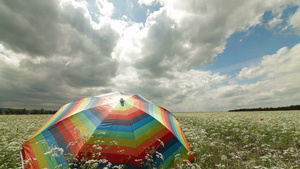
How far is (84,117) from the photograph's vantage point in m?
4.12

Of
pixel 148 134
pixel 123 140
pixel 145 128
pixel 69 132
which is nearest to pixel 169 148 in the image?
pixel 148 134

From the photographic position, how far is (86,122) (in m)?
4.02

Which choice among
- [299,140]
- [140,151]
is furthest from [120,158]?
[299,140]

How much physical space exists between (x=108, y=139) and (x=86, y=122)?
2.69ft

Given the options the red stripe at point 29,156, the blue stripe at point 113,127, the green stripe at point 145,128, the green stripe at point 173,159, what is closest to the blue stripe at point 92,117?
the blue stripe at point 113,127

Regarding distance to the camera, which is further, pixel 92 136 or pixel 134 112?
pixel 134 112

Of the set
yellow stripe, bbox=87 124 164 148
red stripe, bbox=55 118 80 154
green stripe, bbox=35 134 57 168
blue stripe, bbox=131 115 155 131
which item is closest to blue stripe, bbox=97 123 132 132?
blue stripe, bbox=131 115 155 131

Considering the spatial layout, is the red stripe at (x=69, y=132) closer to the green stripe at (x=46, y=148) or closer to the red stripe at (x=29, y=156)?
the green stripe at (x=46, y=148)

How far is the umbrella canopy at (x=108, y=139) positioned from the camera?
367cm

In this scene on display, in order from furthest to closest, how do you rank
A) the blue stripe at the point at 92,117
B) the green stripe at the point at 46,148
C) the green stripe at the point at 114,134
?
1. the blue stripe at the point at 92,117
2. the green stripe at the point at 114,134
3. the green stripe at the point at 46,148

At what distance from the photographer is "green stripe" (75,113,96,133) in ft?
12.6

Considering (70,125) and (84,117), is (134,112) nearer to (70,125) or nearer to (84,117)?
(84,117)

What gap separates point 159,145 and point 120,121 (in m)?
1.34

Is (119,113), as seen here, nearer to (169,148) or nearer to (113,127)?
(113,127)
